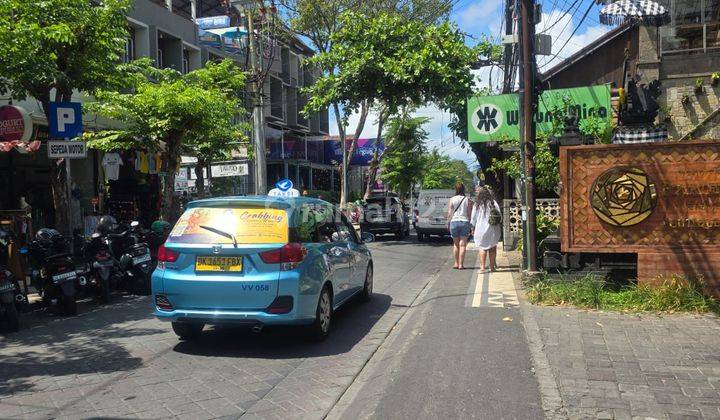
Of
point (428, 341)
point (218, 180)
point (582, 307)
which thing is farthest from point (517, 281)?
point (218, 180)

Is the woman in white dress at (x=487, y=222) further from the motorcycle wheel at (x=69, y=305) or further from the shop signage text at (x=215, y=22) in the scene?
the shop signage text at (x=215, y=22)

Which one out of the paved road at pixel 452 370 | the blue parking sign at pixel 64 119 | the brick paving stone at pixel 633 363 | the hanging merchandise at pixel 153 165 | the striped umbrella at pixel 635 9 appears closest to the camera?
the brick paving stone at pixel 633 363

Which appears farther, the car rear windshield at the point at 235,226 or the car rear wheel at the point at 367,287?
the car rear wheel at the point at 367,287

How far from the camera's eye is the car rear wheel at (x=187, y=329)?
656 centimetres

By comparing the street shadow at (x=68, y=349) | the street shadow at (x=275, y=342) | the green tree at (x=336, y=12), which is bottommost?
the street shadow at (x=275, y=342)

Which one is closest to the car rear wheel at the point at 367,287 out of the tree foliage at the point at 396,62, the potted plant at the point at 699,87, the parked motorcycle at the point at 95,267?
the parked motorcycle at the point at 95,267

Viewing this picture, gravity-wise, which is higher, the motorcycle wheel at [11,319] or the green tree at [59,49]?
the green tree at [59,49]

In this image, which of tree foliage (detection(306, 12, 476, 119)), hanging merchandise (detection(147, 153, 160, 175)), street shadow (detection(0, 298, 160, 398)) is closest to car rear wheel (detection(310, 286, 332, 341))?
street shadow (detection(0, 298, 160, 398))

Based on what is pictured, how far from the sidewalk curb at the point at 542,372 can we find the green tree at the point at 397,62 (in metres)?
11.6

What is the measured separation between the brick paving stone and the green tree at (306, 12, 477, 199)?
11871 mm

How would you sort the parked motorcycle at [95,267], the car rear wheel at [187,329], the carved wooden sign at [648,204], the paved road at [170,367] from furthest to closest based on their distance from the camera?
the parked motorcycle at [95,267] → the carved wooden sign at [648,204] → the car rear wheel at [187,329] → the paved road at [170,367]

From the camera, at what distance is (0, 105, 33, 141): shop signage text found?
1055cm

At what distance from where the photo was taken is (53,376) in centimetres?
548

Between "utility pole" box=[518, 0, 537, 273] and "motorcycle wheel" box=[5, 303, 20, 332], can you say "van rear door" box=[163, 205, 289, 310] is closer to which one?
"motorcycle wheel" box=[5, 303, 20, 332]
